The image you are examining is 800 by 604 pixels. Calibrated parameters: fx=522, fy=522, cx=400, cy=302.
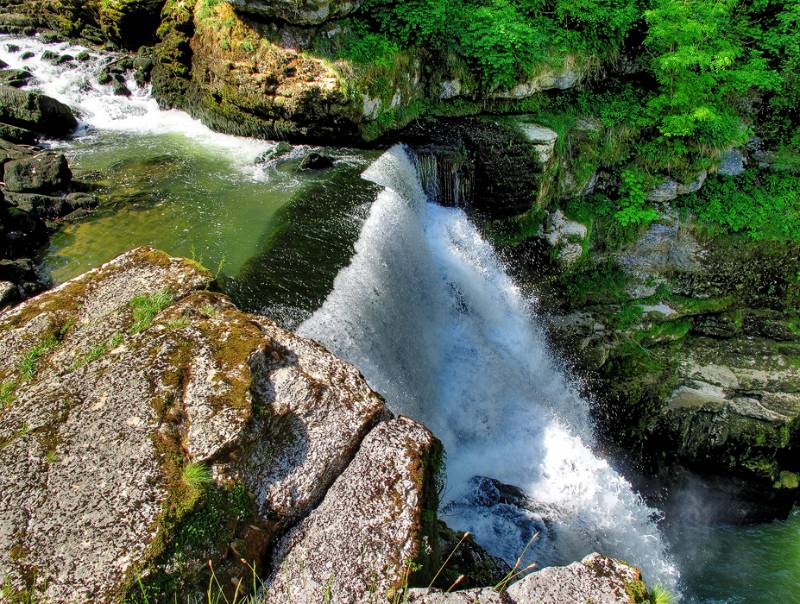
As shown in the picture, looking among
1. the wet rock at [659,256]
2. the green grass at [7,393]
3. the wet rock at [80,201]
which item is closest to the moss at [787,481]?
the wet rock at [659,256]

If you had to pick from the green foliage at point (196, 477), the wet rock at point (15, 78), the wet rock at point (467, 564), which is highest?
the wet rock at point (15, 78)

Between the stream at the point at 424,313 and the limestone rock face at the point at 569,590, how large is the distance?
310 cm

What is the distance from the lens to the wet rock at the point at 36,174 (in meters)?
8.24

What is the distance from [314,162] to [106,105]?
5913mm

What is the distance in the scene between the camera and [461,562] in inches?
182

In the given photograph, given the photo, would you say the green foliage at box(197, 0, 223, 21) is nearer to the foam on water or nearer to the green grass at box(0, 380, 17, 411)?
the foam on water

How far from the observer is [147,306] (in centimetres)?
457

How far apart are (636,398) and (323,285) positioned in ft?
21.8

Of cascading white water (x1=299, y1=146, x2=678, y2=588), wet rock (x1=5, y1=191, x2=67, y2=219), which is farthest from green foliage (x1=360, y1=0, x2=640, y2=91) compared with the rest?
wet rock (x1=5, y1=191, x2=67, y2=219)

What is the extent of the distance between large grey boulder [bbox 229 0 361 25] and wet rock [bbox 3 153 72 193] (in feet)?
13.9

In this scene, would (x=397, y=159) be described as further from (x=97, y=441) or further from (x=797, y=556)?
(x=797, y=556)

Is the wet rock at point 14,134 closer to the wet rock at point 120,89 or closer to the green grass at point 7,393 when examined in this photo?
Result: the wet rock at point 120,89

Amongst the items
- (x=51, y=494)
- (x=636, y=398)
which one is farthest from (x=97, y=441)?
(x=636, y=398)

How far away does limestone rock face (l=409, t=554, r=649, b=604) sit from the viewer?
3.31 m
